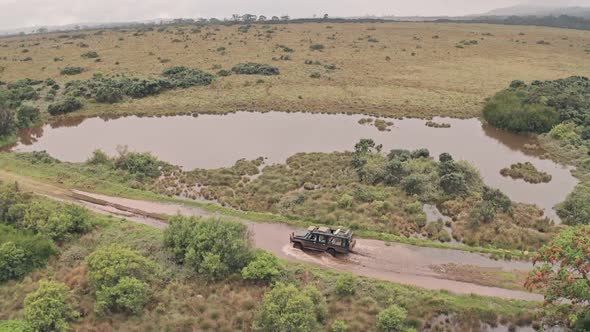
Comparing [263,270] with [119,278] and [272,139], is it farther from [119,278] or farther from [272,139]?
[272,139]

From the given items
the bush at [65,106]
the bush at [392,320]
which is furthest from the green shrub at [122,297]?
the bush at [65,106]

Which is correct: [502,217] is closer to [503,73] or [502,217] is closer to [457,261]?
[457,261]

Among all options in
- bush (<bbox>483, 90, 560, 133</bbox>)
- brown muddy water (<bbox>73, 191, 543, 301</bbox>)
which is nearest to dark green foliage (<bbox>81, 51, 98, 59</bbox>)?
brown muddy water (<bbox>73, 191, 543, 301</bbox>)

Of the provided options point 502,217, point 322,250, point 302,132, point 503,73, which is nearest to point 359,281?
point 322,250

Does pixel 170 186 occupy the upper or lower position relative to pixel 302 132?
lower

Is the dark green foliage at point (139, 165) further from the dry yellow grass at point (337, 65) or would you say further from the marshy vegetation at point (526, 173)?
the marshy vegetation at point (526, 173)

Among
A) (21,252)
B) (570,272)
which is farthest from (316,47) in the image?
(570,272)
